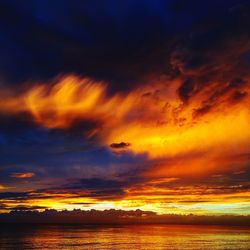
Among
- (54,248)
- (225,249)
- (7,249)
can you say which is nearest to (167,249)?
(225,249)

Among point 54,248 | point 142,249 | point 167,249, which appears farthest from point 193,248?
point 54,248

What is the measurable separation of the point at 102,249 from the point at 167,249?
15958mm

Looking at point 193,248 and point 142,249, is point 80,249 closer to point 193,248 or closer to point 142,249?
point 142,249

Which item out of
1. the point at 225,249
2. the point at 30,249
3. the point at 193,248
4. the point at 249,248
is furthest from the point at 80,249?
the point at 249,248

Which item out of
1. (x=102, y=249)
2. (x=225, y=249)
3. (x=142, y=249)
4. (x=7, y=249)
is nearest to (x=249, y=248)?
(x=225, y=249)

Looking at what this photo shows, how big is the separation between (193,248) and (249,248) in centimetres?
A: 1340

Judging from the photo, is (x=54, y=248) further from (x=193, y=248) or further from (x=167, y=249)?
(x=193, y=248)

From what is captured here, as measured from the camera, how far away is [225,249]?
89938 millimetres

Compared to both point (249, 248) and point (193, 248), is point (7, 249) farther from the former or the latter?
point (249, 248)

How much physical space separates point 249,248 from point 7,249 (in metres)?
58.7

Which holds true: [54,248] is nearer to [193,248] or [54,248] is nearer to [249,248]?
[193,248]

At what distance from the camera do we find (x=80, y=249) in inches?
3565

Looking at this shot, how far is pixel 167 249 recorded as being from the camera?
92375 millimetres

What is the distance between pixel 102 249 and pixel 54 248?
12208mm
